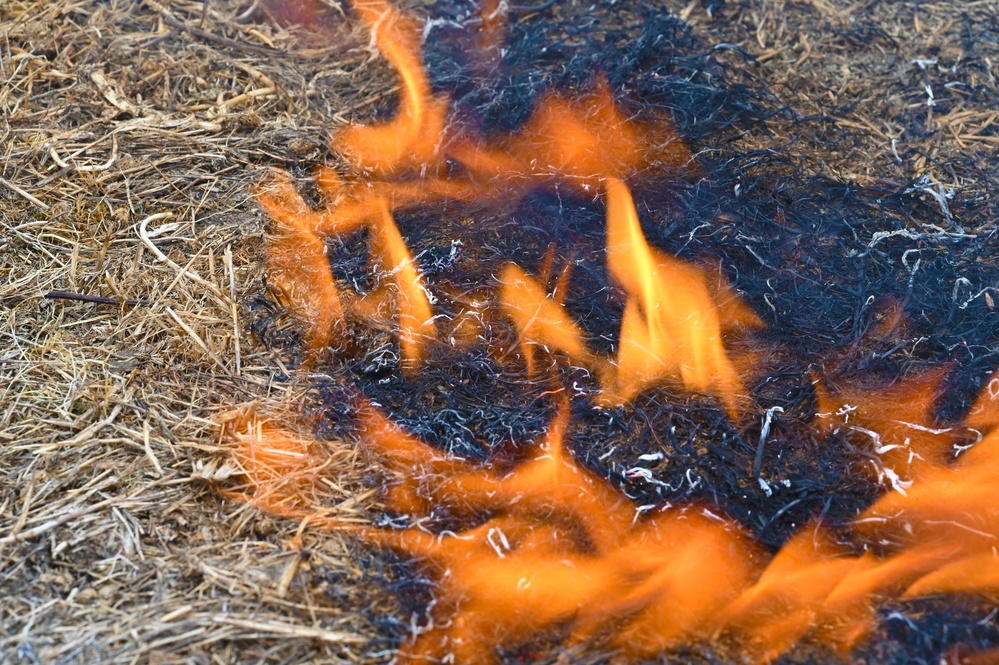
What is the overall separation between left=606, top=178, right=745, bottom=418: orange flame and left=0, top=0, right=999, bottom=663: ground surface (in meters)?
0.20

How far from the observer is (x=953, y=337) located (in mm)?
2852

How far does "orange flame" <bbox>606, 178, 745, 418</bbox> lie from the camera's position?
2.79 m

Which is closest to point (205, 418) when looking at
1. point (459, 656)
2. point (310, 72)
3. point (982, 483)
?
point (459, 656)

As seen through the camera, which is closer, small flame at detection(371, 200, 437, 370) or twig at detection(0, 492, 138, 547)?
twig at detection(0, 492, 138, 547)

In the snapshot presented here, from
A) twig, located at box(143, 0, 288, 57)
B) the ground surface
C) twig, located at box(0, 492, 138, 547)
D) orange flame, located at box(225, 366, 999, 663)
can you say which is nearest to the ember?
orange flame, located at box(225, 366, 999, 663)

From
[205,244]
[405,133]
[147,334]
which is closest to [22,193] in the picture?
[205,244]

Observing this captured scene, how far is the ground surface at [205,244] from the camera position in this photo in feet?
7.32

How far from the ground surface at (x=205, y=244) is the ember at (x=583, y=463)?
11 centimetres

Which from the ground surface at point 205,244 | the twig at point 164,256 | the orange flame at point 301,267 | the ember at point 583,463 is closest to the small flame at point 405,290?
the ember at point 583,463

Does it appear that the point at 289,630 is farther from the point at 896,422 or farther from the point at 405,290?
the point at 896,422

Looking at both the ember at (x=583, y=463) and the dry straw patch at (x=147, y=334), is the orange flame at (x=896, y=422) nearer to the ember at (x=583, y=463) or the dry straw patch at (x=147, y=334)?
the ember at (x=583, y=463)

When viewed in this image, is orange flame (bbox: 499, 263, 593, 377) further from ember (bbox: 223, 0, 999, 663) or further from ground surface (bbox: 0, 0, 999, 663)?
ground surface (bbox: 0, 0, 999, 663)

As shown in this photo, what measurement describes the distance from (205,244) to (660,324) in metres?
1.59

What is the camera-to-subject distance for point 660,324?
292 centimetres
